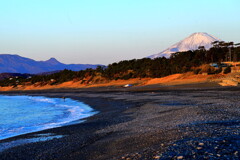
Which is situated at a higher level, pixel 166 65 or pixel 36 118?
pixel 166 65

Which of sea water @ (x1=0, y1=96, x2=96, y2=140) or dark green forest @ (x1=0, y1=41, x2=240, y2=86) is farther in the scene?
dark green forest @ (x1=0, y1=41, x2=240, y2=86)

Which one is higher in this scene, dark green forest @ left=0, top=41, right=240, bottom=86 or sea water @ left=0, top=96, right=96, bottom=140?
dark green forest @ left=0, top=41, right=240, bottom=86

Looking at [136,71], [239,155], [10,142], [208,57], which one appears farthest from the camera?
[208,57]

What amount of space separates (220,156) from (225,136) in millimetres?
2040

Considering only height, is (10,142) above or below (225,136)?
below

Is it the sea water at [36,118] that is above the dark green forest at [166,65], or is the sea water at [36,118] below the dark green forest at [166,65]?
below

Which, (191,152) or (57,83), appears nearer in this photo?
(191,152)

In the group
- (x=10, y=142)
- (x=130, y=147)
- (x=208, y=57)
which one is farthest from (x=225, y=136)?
(x=208, y=57)

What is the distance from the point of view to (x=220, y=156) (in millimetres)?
6078

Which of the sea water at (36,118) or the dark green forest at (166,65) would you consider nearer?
the sea water at (36,118)

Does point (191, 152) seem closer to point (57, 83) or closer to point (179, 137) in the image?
point (179, 137)

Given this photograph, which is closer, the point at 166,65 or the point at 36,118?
the point at 36,118

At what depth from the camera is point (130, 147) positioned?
8.44m

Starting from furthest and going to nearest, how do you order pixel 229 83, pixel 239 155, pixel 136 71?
pixel 136 71 → pixel 229 83 → pixel 239 155
